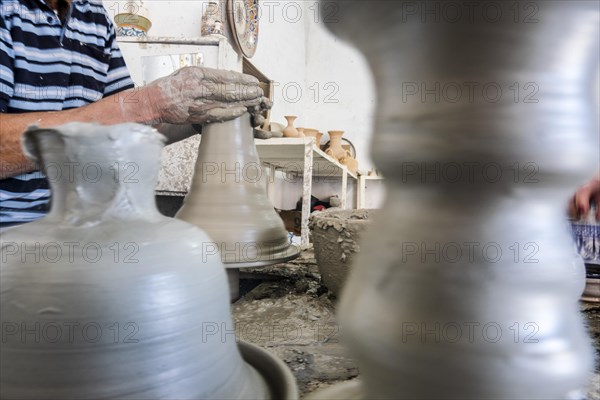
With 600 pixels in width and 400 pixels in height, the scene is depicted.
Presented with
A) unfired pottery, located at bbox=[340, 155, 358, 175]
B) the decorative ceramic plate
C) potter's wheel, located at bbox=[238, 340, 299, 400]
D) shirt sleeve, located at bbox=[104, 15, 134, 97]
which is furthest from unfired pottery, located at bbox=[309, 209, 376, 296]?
unfired pottery, located at bbox=[340, 155, 358, 175]

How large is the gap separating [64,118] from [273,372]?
971 mm

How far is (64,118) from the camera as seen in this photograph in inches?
44.4

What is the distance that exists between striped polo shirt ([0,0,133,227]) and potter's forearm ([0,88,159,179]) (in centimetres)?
13

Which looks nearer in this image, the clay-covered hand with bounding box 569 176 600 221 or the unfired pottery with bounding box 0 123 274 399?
the unfired pottery with bounding box 0 123 274 399

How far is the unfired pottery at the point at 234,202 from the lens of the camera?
103cm

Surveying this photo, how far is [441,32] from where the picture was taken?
0.97ft

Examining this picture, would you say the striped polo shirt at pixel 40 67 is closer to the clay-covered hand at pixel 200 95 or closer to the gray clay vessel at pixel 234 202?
the clay-covered hand at pixel 200 95

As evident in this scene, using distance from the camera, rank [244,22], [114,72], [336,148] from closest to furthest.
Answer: [114,72] → [244,22] → [336,148]

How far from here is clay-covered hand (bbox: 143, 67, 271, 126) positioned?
1.16 metres

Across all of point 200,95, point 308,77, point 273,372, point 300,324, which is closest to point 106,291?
point 273,372

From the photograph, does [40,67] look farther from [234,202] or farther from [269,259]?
[269,259]

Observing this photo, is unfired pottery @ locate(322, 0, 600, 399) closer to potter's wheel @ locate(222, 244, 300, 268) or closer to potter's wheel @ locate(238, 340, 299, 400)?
Answer: potter's wheel @ locate(238, 340, 299, 400)

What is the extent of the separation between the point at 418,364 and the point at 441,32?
0.83 feet

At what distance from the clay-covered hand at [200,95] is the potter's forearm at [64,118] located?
0.03 m
